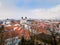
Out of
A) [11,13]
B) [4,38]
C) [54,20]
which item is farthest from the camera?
[54,20]

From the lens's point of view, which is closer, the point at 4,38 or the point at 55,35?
the point at 4,38

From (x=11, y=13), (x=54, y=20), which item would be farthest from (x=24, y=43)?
(x=54, y=20)

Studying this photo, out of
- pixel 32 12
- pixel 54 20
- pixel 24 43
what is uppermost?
pixel 32 12

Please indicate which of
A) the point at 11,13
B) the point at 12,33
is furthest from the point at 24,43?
the point at 11,13

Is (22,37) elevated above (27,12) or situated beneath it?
situated beneath

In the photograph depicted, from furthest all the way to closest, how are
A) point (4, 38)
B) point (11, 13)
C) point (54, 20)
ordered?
point (54, 20)
point (11, 13)
point (4, 38)

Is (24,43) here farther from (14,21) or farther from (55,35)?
(55,35)

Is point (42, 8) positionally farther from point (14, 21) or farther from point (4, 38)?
point (4, 38)
